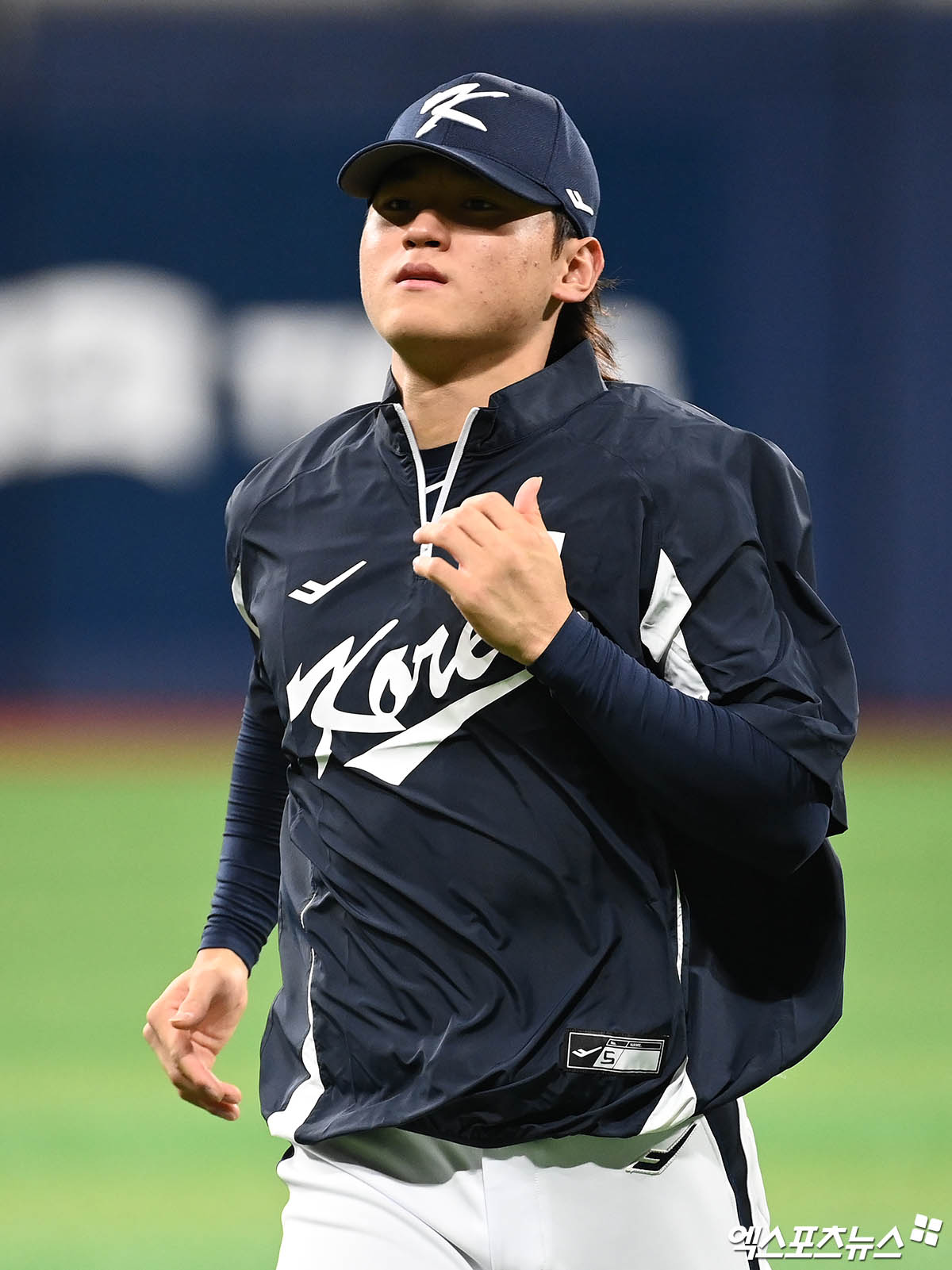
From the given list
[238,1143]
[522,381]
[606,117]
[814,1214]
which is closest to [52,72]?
[606,117]

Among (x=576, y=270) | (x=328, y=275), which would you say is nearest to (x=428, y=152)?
(x=576, y=270)

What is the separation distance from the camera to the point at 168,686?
1219cm

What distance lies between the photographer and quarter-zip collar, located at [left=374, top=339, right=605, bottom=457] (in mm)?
2295

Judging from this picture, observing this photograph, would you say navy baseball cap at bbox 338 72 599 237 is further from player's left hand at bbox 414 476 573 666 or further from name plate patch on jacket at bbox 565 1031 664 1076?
name plate patch on jacket at bbox 565 1031 664 1076

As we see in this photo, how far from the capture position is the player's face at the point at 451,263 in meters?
2.25

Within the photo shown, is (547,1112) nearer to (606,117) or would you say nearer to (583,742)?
(583,742)

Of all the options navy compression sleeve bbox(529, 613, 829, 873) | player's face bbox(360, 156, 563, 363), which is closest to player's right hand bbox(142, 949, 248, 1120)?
navy compression sleeve bbox(529, 613, 829, 873)

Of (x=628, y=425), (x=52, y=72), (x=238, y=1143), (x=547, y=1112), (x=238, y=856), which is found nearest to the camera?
(x=547, y=1112)

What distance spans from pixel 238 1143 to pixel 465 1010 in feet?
10.6

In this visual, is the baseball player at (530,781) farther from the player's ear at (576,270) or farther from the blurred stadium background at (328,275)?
the blurred stadium background at (328,275)

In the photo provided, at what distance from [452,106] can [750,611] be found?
2.40ft

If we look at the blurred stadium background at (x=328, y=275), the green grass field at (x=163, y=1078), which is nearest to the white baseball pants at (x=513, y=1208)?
the green grass field at (x=163, y=1078)

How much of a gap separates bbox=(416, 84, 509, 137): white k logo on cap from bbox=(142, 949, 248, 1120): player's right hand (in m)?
1.12

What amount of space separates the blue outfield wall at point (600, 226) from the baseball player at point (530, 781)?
9.84m
